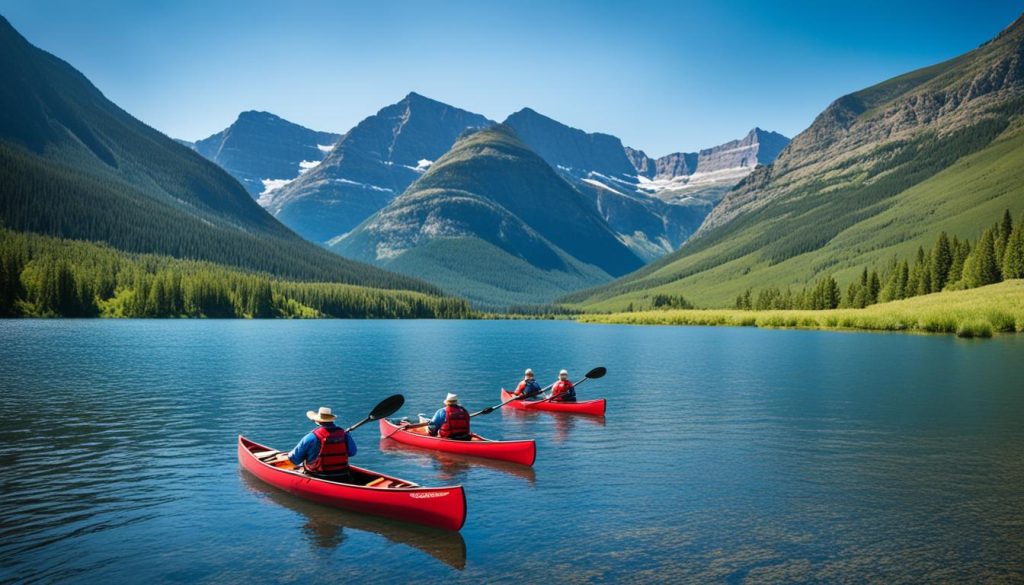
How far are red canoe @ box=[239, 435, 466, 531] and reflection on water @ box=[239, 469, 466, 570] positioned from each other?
234mm

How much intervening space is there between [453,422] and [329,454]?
29.2 ft

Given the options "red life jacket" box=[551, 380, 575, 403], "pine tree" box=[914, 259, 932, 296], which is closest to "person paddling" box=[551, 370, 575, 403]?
"red life jacket" box=[551, 380, 575, 403]

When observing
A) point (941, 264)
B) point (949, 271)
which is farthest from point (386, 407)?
point (941, 264)

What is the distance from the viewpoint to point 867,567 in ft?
62.6

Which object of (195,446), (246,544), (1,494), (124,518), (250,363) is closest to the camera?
(246,544)

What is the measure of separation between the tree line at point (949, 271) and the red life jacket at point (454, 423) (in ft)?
398

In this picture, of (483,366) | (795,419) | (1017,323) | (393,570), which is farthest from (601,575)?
(1017,323)

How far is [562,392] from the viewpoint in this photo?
4794 cm

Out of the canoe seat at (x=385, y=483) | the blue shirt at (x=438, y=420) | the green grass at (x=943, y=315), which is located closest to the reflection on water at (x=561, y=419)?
the blue shirt at (x=438, y=420)

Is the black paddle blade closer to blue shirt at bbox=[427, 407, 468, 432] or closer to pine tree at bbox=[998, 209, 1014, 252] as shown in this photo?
blue shirt at bbox=[427, 407, 468, 432]

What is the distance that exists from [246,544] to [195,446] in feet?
49.0

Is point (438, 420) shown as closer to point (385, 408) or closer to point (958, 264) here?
point (385, 408)

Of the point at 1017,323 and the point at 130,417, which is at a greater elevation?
the point at 1017,323

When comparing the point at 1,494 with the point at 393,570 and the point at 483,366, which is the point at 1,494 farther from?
the point at 483,366
